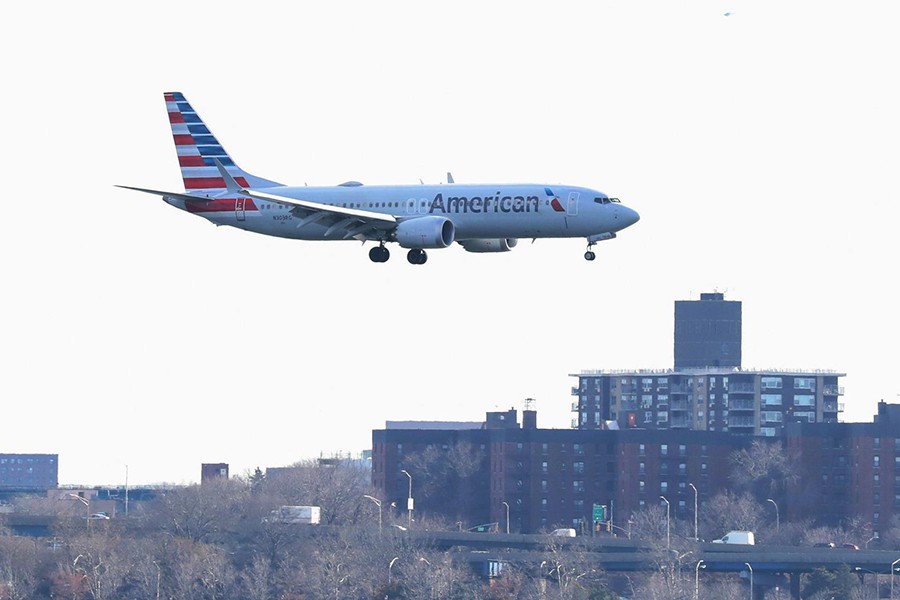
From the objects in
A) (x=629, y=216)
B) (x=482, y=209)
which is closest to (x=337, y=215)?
(x=482, y=209)

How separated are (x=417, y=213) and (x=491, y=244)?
14.2 feet

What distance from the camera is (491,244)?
106 m

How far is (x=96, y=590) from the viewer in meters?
169

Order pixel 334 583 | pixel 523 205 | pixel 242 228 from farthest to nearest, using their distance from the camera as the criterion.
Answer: pixel 334 583 < pixel 242 228 < pixel 523 205

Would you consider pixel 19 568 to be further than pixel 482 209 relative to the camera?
Yes

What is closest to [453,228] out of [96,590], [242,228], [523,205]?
[523,205]

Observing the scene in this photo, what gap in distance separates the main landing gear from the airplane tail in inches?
413

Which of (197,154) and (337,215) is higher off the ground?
(197,154)

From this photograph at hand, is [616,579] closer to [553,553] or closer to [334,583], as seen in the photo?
[553,553]

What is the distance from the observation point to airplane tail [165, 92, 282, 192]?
388ft

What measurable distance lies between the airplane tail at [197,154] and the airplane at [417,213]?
5.95 ft

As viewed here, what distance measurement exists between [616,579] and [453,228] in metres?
102

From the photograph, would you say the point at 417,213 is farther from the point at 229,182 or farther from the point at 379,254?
the point at 229,182

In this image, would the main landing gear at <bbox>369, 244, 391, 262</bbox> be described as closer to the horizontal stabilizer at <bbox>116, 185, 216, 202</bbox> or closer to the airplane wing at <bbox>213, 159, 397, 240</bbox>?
the airplane wing at <bbox>213, 159, 397, 240</bbox>
